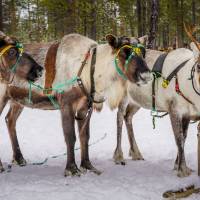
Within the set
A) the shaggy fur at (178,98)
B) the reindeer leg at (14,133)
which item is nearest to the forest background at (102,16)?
the reindeer leg at (14,133)

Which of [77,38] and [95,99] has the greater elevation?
[77,38]

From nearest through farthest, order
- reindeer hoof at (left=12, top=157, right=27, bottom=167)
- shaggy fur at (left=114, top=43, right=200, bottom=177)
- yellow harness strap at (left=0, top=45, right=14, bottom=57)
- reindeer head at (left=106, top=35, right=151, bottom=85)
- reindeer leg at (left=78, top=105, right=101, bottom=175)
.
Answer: reindeer head at (left=106, top=35, right=151, bottom=85) → yellow harness strap at (left=0, top=45, right=14, bottom=57) → shaggy fur at (left=114, top=43, right=200, bottom=177) → reindeer leg at (left=78, top=105, right=101, bottom=175) → reindeer hoof at (left=12, top=157, right=27, bottom=167)

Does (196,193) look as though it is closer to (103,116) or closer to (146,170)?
(146,170)

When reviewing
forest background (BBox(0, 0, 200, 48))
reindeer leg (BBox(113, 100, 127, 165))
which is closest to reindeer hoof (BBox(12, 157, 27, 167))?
reindeer leg (BBox(113, 100, 127, 165))

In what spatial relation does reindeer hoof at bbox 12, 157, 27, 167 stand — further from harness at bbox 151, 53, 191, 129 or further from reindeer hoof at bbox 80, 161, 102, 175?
harness at bbox 151, 53, 191, 129

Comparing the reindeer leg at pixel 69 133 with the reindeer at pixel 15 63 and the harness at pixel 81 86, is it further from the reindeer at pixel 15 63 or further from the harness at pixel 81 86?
the reindeer at pixel 15 63

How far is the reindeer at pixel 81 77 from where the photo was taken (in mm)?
5676

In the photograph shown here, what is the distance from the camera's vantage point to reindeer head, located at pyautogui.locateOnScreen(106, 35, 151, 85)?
552 centimetres

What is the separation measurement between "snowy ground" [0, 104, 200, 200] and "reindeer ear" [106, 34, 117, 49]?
1806 millimetres

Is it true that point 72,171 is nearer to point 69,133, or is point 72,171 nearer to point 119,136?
point 69,133

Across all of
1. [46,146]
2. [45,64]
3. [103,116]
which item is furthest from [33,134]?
[45,64]

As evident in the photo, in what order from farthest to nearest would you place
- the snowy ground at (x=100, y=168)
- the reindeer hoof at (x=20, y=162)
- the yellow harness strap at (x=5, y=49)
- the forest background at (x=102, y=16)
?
1. the forest background at (x=102, y=16)
2. the reindeer hoof at (x=20, y=162)
3. the yellow harness strap at (x=5, y=49)
4. the snowy ground at (x=100, y=168)

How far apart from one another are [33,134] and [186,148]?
143 inches

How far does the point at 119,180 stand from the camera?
573 centimetres
